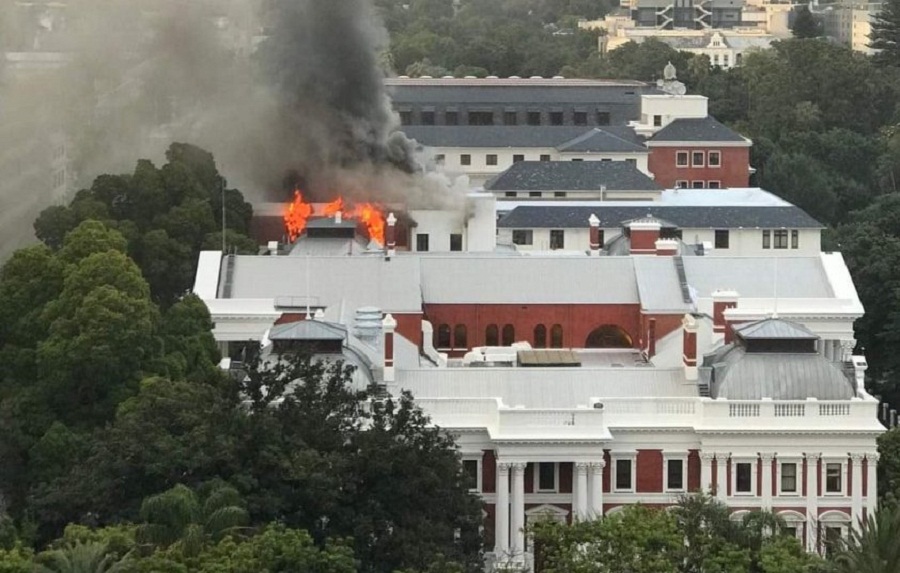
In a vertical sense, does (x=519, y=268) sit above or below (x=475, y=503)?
above

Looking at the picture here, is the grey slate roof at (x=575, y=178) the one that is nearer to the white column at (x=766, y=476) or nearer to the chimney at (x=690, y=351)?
the chimney at (x=690, y=351)

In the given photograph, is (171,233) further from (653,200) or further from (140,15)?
(653,200)

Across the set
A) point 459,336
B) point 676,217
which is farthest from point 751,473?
point 676,217

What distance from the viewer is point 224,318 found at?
9600cm

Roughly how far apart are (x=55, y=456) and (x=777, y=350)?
19.7 metres

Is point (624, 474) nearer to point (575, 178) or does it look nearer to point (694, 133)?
point (575, 178)

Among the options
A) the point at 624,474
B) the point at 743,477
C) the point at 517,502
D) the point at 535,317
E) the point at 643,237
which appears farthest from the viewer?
the point at 643,237

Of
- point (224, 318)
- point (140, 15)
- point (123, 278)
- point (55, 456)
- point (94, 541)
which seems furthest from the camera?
point (140, 15)

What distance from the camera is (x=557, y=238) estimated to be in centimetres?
13175

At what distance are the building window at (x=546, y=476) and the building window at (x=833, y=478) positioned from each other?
7.34 m

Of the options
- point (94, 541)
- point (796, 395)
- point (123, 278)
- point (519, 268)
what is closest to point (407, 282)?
point (519, 268)

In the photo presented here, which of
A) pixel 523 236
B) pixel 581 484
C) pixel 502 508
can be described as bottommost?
pixel 502 508

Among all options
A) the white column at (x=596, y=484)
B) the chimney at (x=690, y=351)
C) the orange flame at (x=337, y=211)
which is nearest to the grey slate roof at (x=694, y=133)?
the orange flame at (x=337, y=211)

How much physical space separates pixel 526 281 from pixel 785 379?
19.6 m
